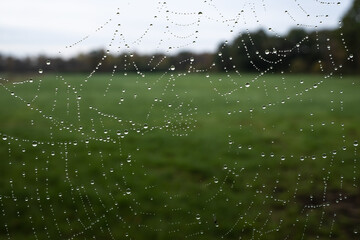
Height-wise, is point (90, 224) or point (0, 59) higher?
point (0, 59)

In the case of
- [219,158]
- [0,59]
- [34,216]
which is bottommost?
[219,158]

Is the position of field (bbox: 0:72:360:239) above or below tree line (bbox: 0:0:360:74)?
below

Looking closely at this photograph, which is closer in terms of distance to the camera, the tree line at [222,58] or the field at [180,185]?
the tree line at [222,58]

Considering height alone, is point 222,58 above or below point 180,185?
above

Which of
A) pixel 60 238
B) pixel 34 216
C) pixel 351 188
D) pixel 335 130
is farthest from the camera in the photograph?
pixel 335 130

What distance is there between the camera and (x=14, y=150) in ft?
19.4

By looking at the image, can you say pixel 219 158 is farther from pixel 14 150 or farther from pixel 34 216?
pixel 14 150

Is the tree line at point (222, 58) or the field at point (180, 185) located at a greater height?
the tree line at point (222, 58)

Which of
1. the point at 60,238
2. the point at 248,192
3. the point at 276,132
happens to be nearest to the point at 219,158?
the point at 248,192

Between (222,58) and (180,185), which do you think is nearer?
(180,185)

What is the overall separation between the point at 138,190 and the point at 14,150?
2.62 m

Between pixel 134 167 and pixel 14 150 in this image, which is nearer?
pixel 134 167

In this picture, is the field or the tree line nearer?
the tree line

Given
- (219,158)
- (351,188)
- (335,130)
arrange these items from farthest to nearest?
(335,130), (219,158), (351,188)
